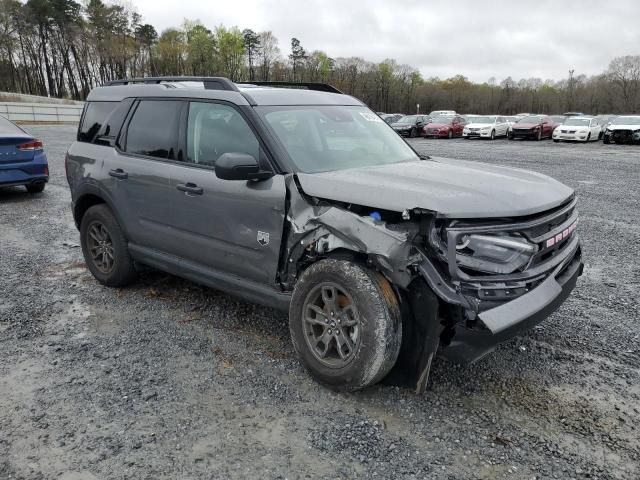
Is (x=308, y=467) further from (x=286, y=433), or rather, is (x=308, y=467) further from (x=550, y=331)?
(x=550, y=331)

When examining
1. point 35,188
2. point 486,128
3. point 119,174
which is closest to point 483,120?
point 486,128

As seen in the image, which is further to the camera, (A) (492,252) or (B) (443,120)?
(B) (443,120)

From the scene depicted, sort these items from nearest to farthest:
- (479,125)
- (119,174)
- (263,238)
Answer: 1. (263,238)
2. (119,174)
3. (479,125)

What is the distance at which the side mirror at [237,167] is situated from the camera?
325 cm

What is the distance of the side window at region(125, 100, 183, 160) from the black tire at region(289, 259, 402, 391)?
174 centimetres

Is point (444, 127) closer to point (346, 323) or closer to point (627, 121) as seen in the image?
point (627, 121)

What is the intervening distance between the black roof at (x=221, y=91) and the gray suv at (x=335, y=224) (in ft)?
0.07

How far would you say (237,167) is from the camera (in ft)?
10.6

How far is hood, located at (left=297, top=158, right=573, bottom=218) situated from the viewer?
9.12 feet

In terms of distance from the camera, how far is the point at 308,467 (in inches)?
100

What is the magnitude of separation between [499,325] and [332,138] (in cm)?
194

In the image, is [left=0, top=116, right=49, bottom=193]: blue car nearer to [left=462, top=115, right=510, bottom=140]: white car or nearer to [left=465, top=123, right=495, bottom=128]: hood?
[left=462, top=115, right=510, bottom=140]: white car

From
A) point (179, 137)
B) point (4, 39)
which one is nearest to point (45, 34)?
point (4, 39)

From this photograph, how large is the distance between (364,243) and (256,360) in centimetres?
129
